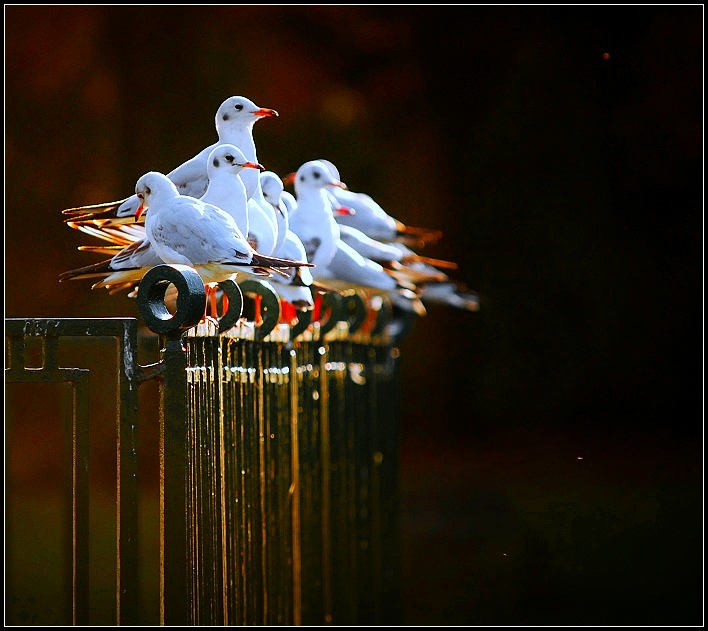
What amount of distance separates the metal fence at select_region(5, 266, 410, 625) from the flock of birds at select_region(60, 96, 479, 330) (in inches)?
3.1

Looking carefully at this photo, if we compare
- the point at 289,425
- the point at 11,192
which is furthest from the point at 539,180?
the point at 289,425

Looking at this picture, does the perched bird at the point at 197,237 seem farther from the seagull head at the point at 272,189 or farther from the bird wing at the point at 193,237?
the seagull head at the point at 272,189

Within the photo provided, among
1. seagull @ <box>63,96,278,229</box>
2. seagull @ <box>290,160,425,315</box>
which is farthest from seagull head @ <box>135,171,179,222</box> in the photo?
seagull @ <box>290,160,425,315</box>

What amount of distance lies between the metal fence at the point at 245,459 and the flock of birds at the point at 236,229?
79 mm

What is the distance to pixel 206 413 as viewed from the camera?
67.7 inches

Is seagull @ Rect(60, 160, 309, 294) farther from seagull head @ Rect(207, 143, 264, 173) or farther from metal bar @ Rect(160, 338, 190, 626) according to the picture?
metal bar @ Rect(160, 338, 190, 626)

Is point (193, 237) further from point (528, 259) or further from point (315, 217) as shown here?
point (528, 259)

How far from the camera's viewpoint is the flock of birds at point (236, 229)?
5.94 ft

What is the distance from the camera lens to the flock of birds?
1.81 meters

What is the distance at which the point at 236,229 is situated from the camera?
72.6 inches

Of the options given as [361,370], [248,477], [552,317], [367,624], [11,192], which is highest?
[11,192]

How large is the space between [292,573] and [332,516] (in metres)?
0.51

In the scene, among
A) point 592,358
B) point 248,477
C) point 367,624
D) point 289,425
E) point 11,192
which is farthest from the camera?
point 592,358

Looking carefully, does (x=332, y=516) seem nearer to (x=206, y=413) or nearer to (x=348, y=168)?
(x=206, y=413)
